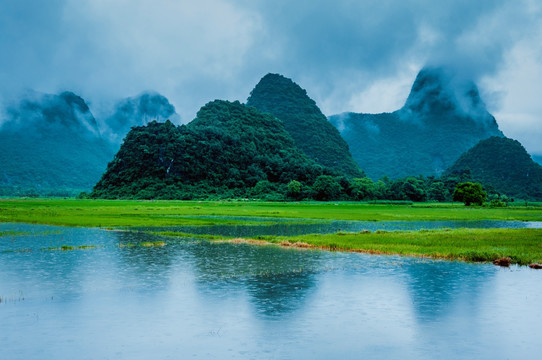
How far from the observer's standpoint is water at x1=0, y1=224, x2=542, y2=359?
10336mm

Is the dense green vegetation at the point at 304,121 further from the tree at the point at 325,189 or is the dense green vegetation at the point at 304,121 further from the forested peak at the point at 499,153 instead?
the tree at the point at 325,189

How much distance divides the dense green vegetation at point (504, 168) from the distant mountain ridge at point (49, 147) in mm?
101187

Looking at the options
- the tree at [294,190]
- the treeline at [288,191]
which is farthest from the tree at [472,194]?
the tree at [294,190]

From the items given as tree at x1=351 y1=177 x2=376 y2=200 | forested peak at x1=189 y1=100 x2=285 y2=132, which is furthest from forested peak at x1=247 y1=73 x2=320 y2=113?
tree at x1=351 y1=177 x2=376 y2=200

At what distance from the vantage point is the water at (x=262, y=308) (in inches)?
407

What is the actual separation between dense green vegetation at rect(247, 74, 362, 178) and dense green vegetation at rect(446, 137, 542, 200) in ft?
95.7

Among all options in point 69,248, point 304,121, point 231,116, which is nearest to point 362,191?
point 231,116

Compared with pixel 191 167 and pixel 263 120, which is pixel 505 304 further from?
pixel 263 120

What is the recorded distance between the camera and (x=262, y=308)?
1330 centimetres

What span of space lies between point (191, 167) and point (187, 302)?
84.8 metres

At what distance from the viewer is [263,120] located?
432 feet

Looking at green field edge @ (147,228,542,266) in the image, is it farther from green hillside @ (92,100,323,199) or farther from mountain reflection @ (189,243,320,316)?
green hillside @ (92,100,323,199)

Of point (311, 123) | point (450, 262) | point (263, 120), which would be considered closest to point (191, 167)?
point (263, 120)

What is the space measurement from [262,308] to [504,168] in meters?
124
